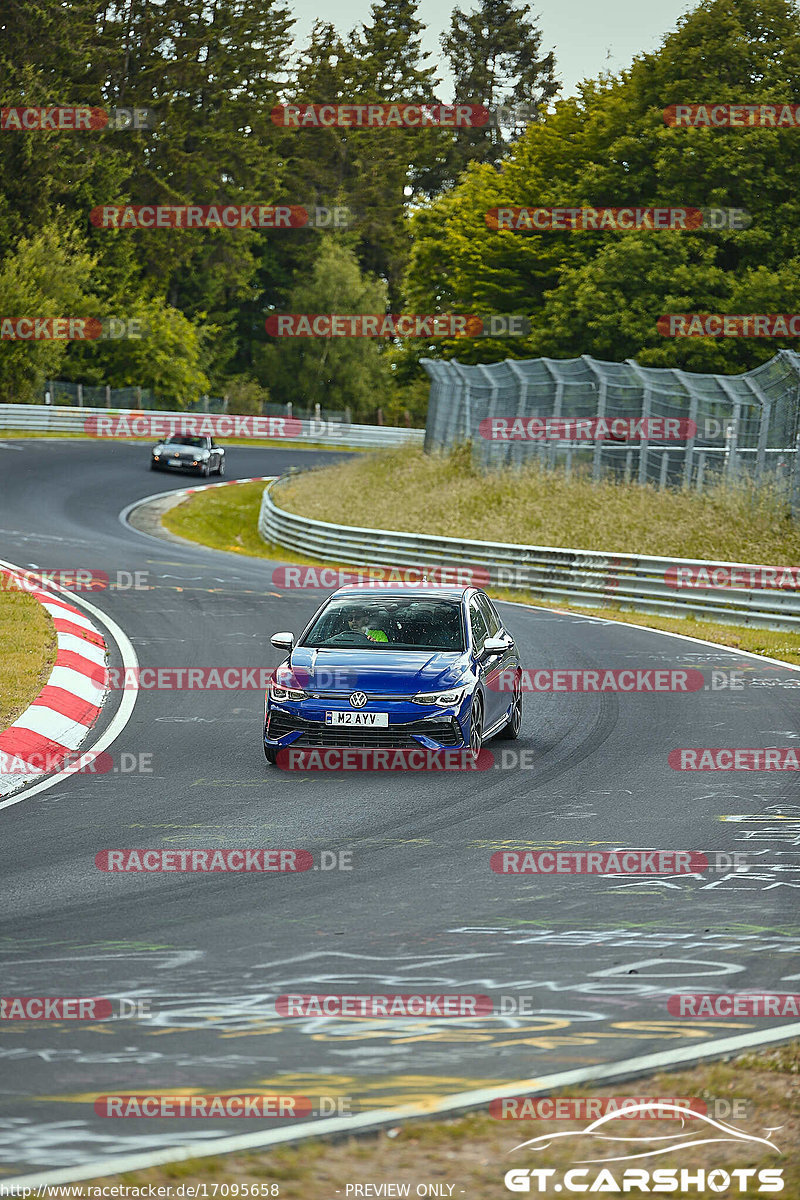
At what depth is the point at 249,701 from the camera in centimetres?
1506

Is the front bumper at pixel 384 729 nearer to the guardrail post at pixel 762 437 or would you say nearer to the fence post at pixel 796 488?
the fence post at pixel 796 488

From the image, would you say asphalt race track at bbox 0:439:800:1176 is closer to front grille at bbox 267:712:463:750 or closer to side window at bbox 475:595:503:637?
front grille at bbox 267:712:463:750

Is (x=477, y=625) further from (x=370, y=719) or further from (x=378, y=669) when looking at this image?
(x=370, y=719)

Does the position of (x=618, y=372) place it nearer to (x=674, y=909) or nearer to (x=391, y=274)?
(x=674, y=909)

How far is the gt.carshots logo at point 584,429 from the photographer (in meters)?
31.0

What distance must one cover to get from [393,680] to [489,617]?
2.40 metres

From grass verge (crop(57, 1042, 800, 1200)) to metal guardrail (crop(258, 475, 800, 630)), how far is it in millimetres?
18152

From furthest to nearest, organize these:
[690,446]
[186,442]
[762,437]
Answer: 1. [186,442]
2. [690,446]
3. [762,437]

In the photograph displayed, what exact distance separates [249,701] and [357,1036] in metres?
9.59

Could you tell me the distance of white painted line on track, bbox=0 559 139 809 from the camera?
10.7m

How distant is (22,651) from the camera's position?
16484 mm

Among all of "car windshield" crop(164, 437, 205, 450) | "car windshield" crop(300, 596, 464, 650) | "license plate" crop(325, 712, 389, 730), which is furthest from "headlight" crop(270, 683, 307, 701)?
"car windshield" crop(164, 437, 205, 450)

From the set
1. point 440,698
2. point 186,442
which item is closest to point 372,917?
point 440,698

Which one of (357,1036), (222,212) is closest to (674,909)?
(357,1036)
